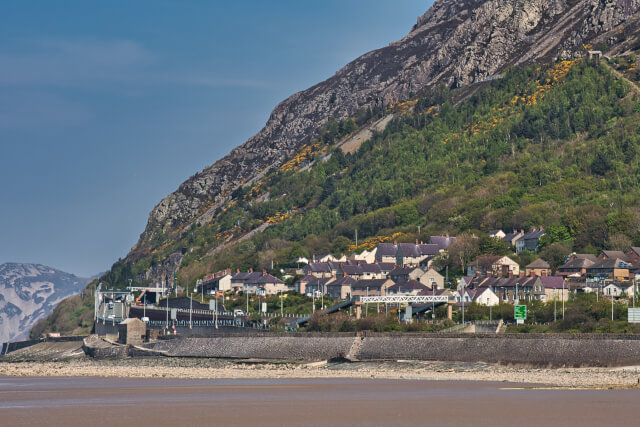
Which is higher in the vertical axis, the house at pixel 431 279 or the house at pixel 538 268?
the house at pixel 538 268

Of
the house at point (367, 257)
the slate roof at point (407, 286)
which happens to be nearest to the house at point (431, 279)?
the slate roof at point (407, 286)

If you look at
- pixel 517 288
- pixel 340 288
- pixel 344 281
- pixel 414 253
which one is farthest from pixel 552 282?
pixel 414 253

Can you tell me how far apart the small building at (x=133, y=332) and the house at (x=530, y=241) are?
181 feet

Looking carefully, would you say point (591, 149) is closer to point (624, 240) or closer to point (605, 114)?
point (605, 114)

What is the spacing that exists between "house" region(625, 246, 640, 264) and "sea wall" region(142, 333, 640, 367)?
49.1m

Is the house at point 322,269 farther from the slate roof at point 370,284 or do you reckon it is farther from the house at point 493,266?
the house at point 493,266

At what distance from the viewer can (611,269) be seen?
11912 centimetres

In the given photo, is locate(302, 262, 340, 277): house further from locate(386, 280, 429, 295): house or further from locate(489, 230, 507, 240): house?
locate(489, 230, 507, 240): house

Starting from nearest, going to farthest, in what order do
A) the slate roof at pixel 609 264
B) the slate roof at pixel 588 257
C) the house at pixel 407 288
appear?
the slate roof at pixel 609 264, the house at pixel 407 288, the slate roof at pixel 588 257

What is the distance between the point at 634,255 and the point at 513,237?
85.6ft

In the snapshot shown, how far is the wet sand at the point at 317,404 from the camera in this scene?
142 feet

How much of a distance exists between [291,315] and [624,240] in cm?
4239

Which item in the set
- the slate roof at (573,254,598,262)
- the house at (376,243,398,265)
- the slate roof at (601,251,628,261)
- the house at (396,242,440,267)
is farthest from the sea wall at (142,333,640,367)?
the house at (376,243,398,265)

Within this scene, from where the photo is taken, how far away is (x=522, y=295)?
11225cm
